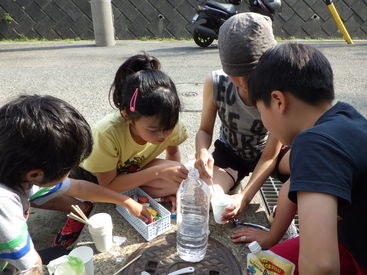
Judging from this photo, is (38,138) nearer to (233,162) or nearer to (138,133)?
(138,133)

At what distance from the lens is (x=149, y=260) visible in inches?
67.7

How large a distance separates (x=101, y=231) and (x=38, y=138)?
61 cm

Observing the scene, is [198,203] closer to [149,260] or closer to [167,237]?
[167,237]

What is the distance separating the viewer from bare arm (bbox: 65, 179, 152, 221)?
6.30ft

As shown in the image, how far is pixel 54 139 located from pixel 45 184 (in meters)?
0.25

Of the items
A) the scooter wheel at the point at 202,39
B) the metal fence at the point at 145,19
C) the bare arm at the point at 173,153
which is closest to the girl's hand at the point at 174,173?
the bare arm at the point at 173,153

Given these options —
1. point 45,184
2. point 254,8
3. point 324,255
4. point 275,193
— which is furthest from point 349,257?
point 254,8

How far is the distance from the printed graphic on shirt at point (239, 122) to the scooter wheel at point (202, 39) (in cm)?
580

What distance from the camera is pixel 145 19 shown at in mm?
9477

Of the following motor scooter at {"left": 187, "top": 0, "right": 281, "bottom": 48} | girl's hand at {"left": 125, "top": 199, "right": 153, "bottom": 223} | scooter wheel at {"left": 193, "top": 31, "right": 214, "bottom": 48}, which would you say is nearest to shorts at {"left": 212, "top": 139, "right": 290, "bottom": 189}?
girl's hand at {"left": 125, "top": 199, "right": 153, "bottom": 223}

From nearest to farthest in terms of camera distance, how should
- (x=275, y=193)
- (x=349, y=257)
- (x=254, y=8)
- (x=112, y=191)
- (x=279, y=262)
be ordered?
(x=279, y=262) < (x=349, y=257) < (x=112, y=191) < (x=275, y=193) < (x=254, y=8)

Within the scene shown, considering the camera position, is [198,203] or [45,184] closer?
[45,184]

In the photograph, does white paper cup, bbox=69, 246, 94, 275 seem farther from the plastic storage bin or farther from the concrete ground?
the concrete ground

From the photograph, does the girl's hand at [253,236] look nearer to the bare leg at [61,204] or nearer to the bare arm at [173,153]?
the bare arm at [173,153]
